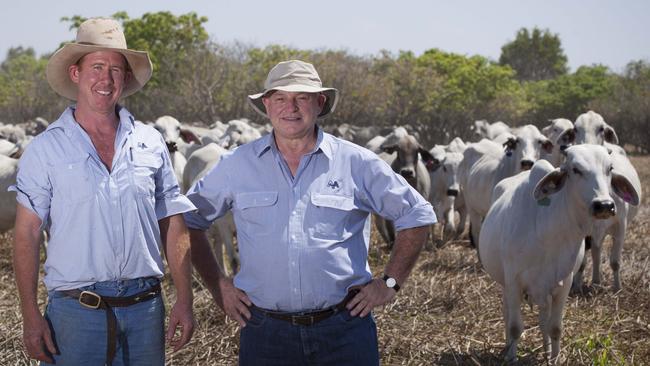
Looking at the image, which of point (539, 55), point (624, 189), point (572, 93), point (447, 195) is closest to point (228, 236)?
point (447, 195)

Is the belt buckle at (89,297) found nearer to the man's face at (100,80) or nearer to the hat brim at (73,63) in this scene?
the man's face at (100,80)

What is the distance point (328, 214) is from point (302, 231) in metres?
0.15

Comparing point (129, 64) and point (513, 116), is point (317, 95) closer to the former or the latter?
point (129, 64)

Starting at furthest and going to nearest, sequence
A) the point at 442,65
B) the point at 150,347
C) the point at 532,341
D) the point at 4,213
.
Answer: the point at 442,65
the point at 4,213
the point at 532,341
the point at 150,347

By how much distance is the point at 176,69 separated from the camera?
42.1m

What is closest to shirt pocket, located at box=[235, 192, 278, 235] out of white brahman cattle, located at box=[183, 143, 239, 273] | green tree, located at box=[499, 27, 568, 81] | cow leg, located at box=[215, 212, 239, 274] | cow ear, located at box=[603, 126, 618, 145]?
white brahman cattle, located at box=[183, 143, 239, 273]

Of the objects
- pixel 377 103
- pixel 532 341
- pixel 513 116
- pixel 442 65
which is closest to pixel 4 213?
pixel 532 341

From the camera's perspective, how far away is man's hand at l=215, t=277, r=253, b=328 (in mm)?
3707

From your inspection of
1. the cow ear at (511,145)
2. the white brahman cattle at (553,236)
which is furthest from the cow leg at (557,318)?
the cow ear at (511,145)

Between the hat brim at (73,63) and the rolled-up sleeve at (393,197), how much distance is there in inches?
47.2

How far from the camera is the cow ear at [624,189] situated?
5.94 metres

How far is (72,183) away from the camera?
349cm

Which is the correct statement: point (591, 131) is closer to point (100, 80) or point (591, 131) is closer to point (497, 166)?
point (497, 166)

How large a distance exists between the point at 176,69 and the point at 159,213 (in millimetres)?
39447
